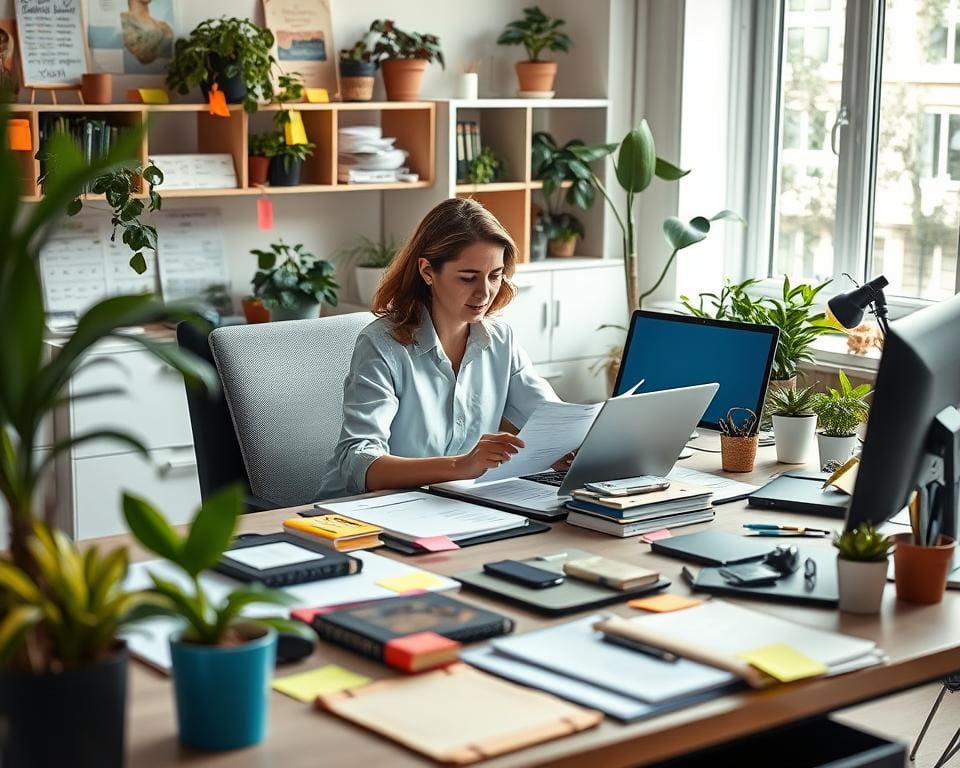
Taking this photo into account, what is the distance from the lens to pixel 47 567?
1.32 m

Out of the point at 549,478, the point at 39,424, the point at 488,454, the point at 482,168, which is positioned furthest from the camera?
the point at 482,168

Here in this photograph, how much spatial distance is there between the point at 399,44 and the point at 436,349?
6.27 feet

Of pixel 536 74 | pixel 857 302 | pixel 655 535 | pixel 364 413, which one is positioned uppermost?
pixel 536 74

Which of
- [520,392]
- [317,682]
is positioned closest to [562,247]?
[520,392]

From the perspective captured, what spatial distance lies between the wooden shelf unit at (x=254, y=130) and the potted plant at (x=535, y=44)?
0.46 meters

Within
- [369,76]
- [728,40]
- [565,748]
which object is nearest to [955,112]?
[728,40]

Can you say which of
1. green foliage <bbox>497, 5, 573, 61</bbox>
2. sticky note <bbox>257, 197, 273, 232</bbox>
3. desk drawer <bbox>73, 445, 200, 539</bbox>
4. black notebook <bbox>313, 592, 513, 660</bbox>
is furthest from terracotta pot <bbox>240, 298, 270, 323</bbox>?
black notebook <bbox>313, 592, 513, 660</bbox>

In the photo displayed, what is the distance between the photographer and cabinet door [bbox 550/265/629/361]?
4.80 m

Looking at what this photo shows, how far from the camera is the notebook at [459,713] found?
1.42 meters

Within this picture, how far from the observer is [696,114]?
15.9 feet

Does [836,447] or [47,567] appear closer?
[47,567]

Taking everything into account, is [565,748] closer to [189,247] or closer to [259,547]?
[259,547]

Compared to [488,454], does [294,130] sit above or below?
above

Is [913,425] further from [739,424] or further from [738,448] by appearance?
[739,424]
